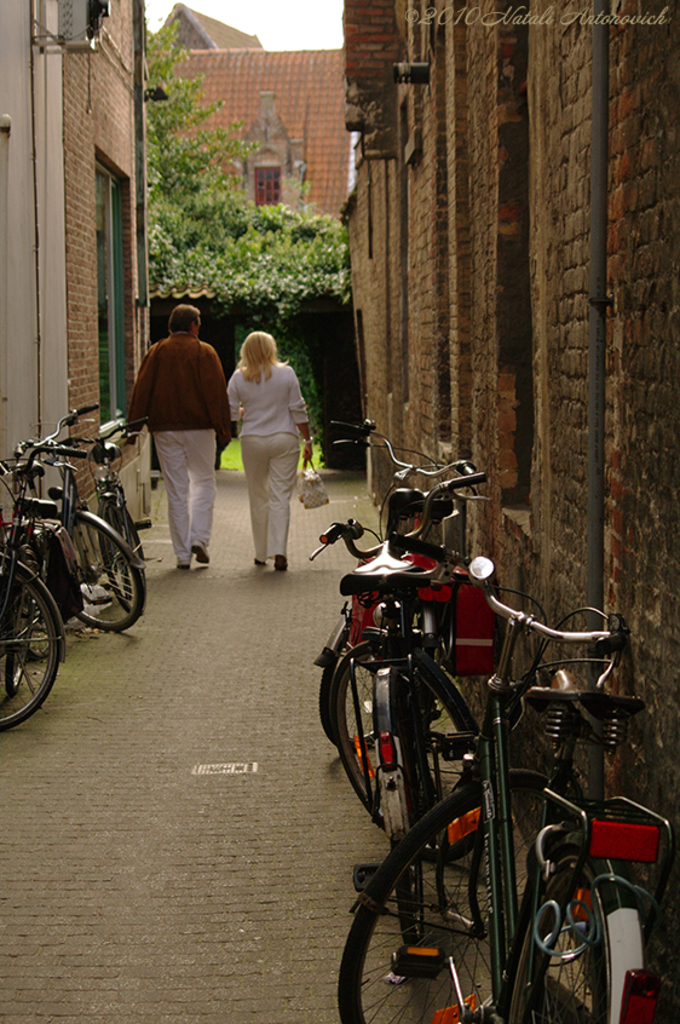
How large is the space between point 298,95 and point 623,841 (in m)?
43.7

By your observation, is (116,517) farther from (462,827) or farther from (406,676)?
(462,827)

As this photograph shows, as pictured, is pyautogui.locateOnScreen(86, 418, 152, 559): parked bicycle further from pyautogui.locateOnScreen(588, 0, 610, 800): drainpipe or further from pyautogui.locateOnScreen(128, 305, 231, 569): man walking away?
pyautogui.locateOnScreen(588, 0, 610, 800): drainpipe

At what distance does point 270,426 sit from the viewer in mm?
9594

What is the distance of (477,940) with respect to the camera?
306 centimetres

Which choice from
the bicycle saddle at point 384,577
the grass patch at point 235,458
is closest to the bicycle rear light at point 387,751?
the bicycle saddle at point 384,577

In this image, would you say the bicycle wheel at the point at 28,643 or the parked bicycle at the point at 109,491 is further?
the parked bicycle at the point at 109,491

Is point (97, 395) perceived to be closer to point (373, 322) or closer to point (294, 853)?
point (373, 322)

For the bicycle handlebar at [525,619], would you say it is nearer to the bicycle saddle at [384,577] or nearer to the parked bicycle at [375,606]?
the bicycle saddle at [384,577]

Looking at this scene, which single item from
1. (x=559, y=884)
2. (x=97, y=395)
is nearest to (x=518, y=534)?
(x=559, y=884)

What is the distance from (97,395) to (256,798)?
6.68 m

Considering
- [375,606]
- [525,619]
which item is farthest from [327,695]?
[525,619]

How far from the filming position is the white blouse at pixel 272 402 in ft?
31.4

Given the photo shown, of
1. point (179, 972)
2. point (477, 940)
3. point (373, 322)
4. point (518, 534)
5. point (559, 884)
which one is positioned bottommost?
point (179, 972)

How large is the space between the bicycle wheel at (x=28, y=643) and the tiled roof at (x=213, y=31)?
4421 cm
